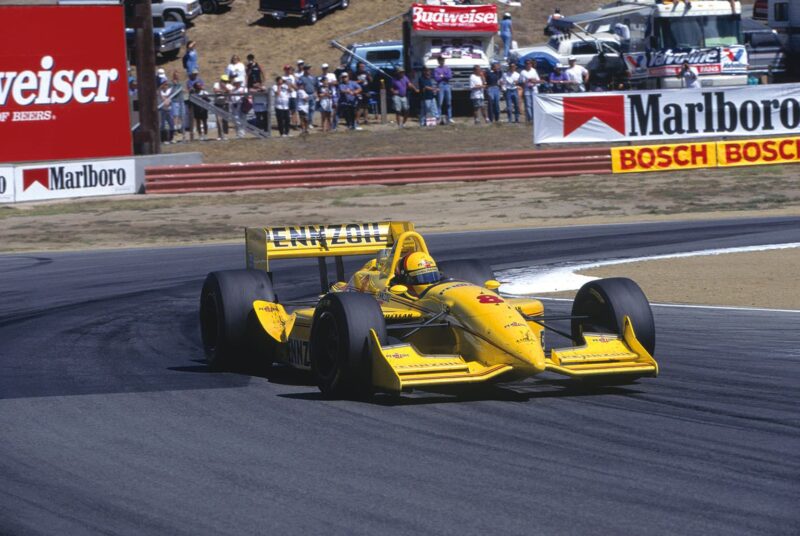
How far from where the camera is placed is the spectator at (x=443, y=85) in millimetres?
33438

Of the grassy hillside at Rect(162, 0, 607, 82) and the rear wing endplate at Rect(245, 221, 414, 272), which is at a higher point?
the grassy hillside at Rect(162, 0, 607, 82)

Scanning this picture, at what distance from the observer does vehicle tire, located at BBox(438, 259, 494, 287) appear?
10.7 m

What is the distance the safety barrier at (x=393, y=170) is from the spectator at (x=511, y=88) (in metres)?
6.01

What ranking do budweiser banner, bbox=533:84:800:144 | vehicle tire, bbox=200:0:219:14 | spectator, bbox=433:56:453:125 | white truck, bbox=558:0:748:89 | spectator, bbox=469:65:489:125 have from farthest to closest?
1. vehicle tire, bbox=200:0:219:14
2. white truck, bbox=558:0:748:89
3. spectator, bbox=469:65:489:125
4. spectator, bbox=433:56:453:125
5. budweiser banner, bbox=533:84:800:144

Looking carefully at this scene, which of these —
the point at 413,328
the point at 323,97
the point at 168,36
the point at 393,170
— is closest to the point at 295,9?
the point at 168,36

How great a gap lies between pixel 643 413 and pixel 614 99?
888 inches

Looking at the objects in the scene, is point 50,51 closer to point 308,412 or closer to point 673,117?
point 673,117

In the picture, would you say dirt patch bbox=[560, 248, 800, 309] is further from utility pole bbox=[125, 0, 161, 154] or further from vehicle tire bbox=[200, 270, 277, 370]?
utility pole bbox=[125, 0, 161, 154]

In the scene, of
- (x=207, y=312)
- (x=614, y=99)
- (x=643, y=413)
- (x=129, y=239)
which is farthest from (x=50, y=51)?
(x=643, y=413)

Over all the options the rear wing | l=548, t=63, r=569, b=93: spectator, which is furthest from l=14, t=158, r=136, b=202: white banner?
the rear wing

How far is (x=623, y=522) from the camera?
589 cm

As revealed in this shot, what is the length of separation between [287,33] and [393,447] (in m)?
41.0

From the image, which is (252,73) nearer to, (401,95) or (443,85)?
(401,95)

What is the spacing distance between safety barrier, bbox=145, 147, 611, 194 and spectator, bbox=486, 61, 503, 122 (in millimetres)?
5966
